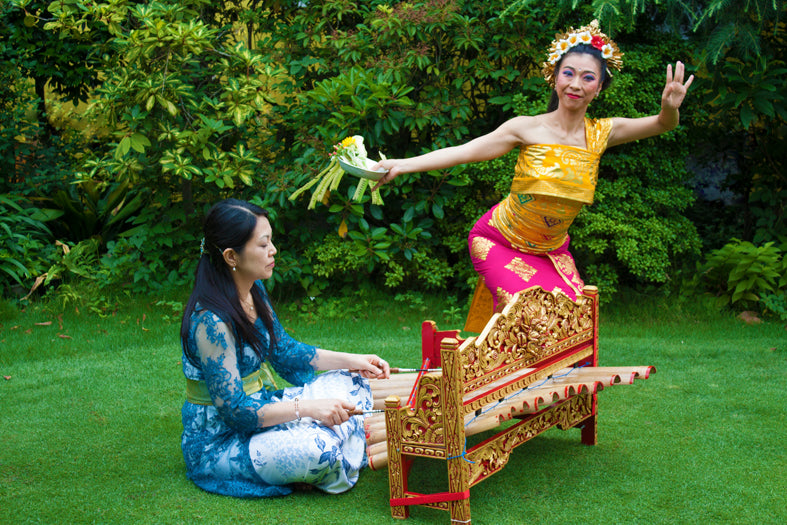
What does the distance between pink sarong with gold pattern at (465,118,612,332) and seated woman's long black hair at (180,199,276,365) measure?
1.28 m

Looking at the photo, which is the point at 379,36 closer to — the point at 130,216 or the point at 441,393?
the point at 130,216

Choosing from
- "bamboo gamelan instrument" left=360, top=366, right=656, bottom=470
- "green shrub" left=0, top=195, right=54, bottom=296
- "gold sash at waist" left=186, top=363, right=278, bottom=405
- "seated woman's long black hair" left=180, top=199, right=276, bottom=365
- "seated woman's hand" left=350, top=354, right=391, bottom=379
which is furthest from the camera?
"green shrub" left=0, top=195, right=54, bottom=296

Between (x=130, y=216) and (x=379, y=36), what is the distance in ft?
9.73

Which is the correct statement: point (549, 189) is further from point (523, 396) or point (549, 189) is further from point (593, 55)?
point (523, 396)

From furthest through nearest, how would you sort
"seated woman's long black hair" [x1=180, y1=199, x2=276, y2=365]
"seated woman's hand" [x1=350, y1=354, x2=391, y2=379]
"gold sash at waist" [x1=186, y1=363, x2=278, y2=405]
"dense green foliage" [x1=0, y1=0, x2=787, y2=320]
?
"dense green foliage" [x1=0, y1=0, x2=787, y2=320] → "seated woman's hand" [x1=350, y1=354, x2=391, y2=379] → "gold sash at waist" [x1=186, y1=363, x2=278, y2=405] → "seated woman's long black hair" [x1=180, y1=199, x2=276, y2=365]

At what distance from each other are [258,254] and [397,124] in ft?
10.5

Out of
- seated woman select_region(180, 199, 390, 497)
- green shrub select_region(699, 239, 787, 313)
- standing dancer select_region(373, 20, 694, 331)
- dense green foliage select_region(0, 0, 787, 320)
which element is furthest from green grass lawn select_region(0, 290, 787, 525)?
standing dancer select_region(373, 20, 694, 331)

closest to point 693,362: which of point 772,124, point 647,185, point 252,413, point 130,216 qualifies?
point 647,185

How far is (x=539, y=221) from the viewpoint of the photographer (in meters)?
3.60

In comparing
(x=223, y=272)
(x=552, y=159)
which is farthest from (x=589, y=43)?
(x=223, y=272)

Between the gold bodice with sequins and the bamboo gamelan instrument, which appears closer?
the bamboo gamelan instrument

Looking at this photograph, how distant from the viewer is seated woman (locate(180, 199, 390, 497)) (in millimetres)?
2811

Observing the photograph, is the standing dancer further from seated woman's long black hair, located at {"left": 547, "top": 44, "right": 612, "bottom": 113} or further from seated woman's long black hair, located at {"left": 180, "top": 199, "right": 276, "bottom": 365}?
seated woman's long black hair, located at {"left": 180, "top": 199, "right": 276, "bottom": 365}

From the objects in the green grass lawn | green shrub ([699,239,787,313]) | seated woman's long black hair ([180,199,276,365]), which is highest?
seated woman's long black hair ([180,199,276,365])
